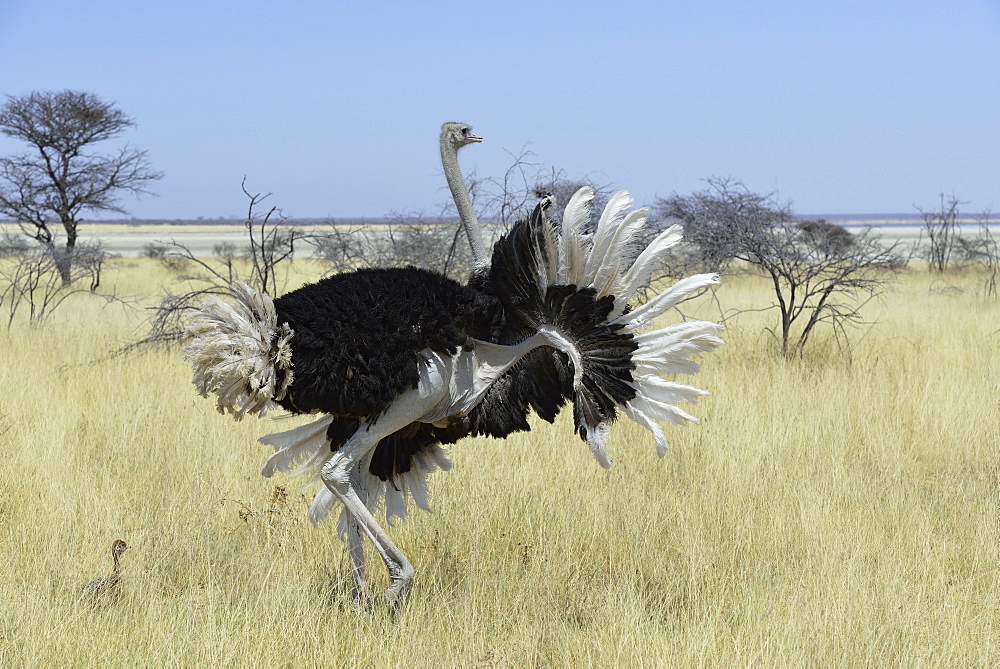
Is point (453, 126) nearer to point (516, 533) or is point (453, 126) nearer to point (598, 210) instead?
point (516, 533)

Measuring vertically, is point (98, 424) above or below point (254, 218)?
below

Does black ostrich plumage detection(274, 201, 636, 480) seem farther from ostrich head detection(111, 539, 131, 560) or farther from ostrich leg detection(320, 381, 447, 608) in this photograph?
ostrich head detection(111, 539, 131, 560)

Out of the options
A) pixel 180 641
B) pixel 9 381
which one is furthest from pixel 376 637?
pixel 9 381

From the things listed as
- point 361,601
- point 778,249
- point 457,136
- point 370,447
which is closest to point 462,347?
point 370,447

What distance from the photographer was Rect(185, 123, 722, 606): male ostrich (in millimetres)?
3010

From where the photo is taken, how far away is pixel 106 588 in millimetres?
3369

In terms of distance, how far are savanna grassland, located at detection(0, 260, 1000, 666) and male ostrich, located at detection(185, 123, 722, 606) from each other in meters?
0.44

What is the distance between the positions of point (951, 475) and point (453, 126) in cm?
328

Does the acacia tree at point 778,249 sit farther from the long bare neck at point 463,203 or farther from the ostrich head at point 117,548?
the ostrich head at point 117,548

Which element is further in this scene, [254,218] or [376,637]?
[254,218]

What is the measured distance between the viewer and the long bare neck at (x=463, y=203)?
11.7ft

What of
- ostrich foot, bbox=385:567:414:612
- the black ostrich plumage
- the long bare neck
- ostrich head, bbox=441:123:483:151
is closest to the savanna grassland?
ostrich foot, bbox=385:567:414:612

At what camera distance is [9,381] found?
651 centimetres

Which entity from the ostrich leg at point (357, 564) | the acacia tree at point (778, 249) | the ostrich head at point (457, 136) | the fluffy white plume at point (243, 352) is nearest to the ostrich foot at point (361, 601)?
the ostrich leg at point (357, 564)
